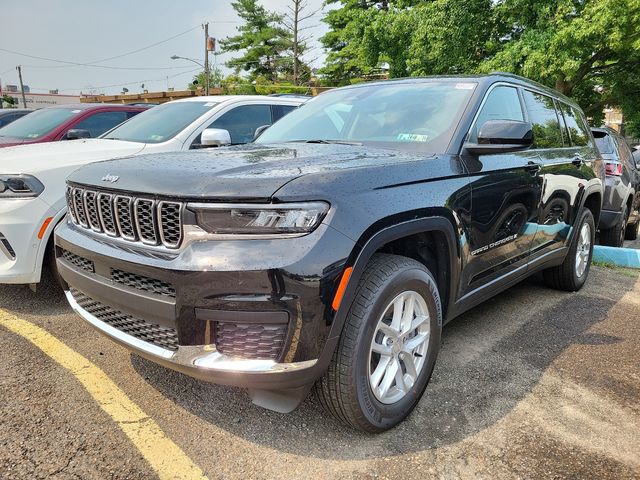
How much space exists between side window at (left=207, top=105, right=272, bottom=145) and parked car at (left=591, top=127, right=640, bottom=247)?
456 cm

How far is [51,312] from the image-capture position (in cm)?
380

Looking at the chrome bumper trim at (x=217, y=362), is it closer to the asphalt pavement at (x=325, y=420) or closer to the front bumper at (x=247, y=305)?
the front bumper at (x=247, y=305)

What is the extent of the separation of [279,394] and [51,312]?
8.31ft

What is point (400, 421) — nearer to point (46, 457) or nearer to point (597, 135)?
point (46, 457)

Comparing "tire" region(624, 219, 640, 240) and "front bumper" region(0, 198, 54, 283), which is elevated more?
"front bumper" region(0, 198, 54, 283)

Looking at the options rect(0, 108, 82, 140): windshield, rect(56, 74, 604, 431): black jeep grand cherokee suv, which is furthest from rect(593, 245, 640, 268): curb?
rect(0, 108, 82, 140): windshield

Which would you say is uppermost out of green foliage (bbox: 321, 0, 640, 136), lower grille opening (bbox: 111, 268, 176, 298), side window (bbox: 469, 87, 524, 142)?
green foliage (bbox: 321, 0, 640, 136)

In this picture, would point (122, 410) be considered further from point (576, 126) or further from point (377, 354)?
point (576, 126)

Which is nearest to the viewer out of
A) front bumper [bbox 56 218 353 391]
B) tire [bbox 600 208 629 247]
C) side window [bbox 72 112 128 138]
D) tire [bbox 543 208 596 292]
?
front bumper [bbox 56 218 353 391]

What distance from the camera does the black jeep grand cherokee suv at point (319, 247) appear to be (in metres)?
1.93

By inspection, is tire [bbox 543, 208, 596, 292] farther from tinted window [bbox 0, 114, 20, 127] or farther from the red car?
tinted window [bbox 0, 114, 20, 127]

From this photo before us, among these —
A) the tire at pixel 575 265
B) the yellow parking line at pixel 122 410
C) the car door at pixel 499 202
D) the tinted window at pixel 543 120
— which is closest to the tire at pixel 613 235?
the tire at pixel 575 265

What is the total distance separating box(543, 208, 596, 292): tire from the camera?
4.50m

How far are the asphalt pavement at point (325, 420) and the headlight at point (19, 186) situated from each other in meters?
0.92
